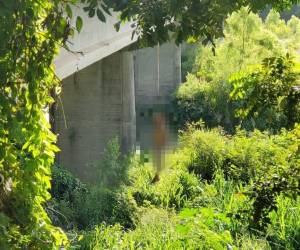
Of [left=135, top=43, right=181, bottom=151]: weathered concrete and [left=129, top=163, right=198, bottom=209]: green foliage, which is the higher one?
[left=135, top=43, right=181, bottom=151]: weathered concrete

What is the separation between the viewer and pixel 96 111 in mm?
17219

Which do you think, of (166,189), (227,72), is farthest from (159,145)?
(227,72)

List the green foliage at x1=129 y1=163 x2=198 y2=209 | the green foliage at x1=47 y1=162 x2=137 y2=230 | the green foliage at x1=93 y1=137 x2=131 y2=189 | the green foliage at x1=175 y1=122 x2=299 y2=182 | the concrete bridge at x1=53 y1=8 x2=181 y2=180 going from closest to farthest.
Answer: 1. the green foliage at x1=47 y1=162 x2=137 y2=230
2. the green foliage at x1=129 y1=163 x2=198 y2=209
3. the green foliage at x1=175 y1=122 x2=299 y2=182
4. the green foliage at x1=93 y1=137 x2=131 y2=189
5. the concrete bridge at x1=53 y1=8 x2=181 y2=180

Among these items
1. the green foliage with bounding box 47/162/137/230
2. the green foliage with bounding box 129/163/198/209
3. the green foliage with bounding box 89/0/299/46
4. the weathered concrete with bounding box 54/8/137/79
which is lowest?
the green foliage with bounding box 47/162/137/230

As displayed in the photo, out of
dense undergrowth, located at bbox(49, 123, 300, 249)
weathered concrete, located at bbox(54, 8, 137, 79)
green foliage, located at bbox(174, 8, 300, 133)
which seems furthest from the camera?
green foliage, located at bbox(174, 8, 300, 133)

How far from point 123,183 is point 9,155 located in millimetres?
9565

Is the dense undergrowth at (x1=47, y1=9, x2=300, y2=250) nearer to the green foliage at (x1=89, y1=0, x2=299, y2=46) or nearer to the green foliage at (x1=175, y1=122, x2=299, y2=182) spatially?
the green foliage at (x1=175, y1=122, x2=299, y2=182)

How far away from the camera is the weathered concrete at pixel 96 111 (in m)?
17.1

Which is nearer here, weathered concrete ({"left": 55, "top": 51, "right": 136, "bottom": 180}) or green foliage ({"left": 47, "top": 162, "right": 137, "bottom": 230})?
green foliage ({"left": 47, "top": 162, "right": 137, "bottom": 230})

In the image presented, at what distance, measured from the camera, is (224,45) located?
22734mm

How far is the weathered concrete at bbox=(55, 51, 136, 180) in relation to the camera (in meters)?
17.1

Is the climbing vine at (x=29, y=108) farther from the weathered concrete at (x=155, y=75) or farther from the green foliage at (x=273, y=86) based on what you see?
the weathered concrete at (x=155, y=75)

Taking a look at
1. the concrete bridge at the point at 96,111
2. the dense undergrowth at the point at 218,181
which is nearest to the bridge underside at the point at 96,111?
the concrete bridge at the point at 96,111

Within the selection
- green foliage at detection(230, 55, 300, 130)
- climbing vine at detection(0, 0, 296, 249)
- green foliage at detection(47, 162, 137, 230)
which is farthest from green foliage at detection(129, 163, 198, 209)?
climbing vine at detection(0, 0, 296, 249)
